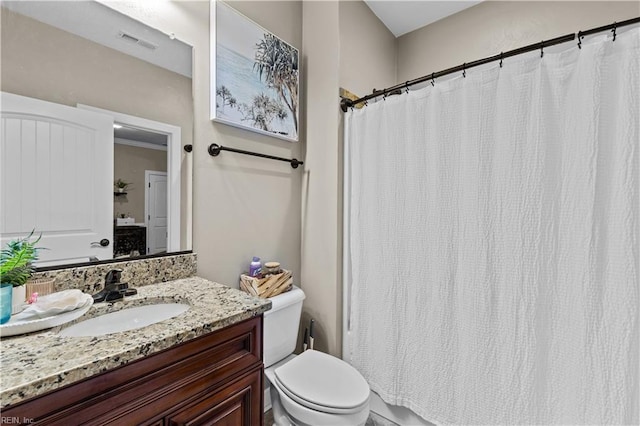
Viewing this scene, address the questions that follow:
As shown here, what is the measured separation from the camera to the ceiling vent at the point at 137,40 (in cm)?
118

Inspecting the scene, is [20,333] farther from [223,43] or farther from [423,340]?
[423,340]

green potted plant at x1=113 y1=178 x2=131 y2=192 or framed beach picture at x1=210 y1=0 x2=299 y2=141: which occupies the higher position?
framed beach picture at x1=210 y1=0 x2=299 y2=141

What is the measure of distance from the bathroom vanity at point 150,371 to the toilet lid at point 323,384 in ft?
0.93

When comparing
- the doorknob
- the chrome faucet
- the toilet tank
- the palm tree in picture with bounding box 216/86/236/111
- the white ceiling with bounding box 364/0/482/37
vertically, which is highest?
the white ceiling with bounding box 364/0/482/37

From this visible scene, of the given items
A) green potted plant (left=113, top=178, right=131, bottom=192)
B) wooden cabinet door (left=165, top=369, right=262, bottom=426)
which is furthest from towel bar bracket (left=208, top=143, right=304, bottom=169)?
wooden cabinet door (left=165, top=369, right=262, bottom=426)

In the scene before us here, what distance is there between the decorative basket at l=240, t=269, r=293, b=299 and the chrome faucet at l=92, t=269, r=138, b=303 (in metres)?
0.55

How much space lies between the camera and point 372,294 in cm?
167

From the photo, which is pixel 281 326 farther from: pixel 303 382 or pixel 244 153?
pixel 244 153

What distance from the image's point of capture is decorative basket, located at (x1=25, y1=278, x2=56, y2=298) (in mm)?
915

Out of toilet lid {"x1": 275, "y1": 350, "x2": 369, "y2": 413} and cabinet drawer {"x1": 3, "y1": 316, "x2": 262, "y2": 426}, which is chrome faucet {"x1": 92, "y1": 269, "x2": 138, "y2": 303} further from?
toilet lid {"x1": 275, "y1": 350, "x2": 369, "y2": 413}

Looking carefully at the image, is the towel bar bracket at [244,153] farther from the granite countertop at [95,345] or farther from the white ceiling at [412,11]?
the white ceiling at [412,11]

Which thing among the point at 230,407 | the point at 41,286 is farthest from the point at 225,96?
the point at 230,407

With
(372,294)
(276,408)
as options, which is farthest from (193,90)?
(276,408)

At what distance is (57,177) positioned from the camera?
1.00m
